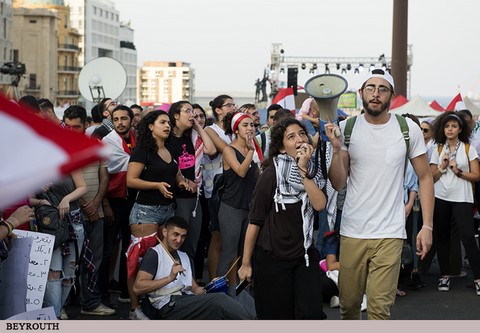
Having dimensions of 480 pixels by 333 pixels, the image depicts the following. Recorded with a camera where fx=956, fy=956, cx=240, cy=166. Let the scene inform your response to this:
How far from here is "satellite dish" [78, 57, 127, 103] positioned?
51.1 feet

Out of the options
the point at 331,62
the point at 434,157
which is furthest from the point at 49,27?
the point at 434,157

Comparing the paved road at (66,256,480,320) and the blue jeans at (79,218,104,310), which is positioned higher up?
the blue jeans at (79,218,104,310)

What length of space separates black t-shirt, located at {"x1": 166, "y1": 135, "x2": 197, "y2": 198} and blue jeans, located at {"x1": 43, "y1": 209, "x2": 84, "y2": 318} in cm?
134

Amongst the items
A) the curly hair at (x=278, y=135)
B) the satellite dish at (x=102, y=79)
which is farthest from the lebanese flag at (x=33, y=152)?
the satellite dish at (x=102, y=79)

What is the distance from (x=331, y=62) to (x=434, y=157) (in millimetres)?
50685

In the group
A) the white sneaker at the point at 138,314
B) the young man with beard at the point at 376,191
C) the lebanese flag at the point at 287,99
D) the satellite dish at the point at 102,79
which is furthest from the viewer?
Result: the lebanese flag at the point at 287,99

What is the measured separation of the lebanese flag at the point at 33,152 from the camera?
1804 millimetres

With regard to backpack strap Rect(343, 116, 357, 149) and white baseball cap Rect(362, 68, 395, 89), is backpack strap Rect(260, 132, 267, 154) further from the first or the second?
backpack strap Rect(343, 116, 357, 149)

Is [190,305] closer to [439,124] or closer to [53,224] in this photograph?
[53,224]

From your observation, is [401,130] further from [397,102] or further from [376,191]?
[397,102]

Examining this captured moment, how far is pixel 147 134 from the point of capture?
870 centimetres

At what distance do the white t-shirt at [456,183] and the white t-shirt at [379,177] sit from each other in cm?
450

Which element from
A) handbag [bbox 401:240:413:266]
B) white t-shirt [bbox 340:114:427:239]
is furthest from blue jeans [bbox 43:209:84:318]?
handbag [bbox 401:240:413:266]

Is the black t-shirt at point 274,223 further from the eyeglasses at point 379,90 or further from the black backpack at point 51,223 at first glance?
the black backpack at point 51,223
